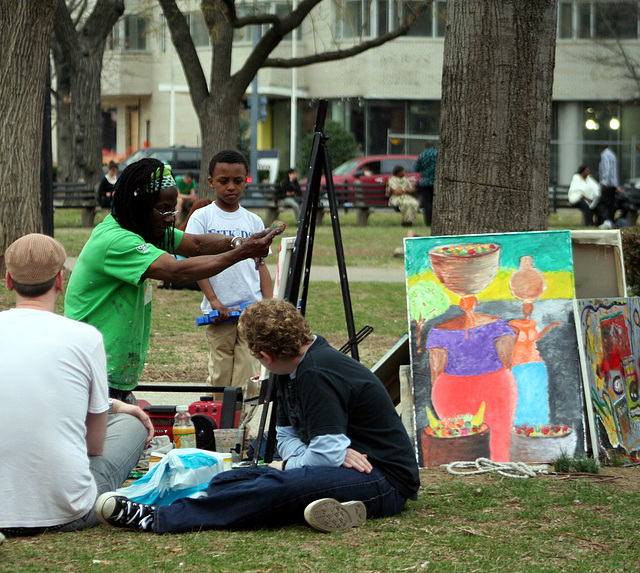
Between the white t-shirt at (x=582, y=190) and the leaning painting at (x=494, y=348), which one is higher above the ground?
the white t-shirt at (x=582, y=190)

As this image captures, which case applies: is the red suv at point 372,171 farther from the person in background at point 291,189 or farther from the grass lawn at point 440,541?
the grass lawn at point 440,541

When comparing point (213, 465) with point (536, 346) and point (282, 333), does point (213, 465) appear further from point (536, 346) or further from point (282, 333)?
point (536, 346)

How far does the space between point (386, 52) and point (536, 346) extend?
36.0 m

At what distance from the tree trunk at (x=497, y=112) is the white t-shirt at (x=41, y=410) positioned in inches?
118

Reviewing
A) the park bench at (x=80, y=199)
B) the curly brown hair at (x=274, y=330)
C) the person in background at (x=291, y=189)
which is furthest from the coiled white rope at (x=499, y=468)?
the person in background at (x=291, y=189)

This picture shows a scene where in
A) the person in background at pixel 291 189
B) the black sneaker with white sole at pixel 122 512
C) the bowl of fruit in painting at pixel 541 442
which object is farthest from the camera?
the person in background at pixel 291 189

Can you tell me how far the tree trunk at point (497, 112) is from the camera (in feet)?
20.2

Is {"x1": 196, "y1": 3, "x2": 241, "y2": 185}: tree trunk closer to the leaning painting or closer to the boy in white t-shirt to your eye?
the boy in white t-shirt

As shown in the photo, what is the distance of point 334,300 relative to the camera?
476 inches

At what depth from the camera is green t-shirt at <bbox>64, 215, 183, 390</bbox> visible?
4945 millimetres

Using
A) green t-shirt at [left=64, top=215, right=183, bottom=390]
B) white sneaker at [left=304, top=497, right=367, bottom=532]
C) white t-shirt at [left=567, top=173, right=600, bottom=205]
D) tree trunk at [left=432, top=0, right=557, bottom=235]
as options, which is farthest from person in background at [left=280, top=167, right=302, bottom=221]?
white sneaker at [left=304, top=497, right=367, bottom=532]

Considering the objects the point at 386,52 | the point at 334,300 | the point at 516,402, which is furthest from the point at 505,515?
the point at 386,52

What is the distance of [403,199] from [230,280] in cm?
1732

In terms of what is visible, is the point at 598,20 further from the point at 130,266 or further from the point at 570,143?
the point at 130,266
